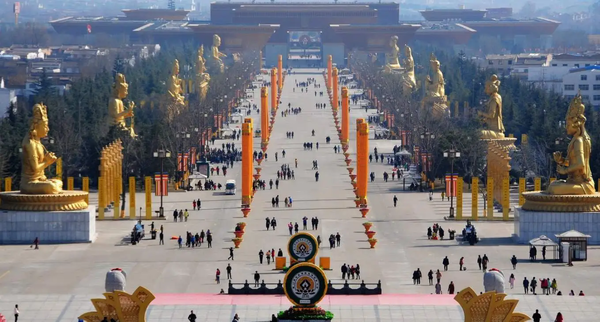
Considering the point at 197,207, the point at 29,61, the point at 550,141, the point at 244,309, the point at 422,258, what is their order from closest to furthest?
the point at 244,309, the point at 422,258, the point at 197,207, the point at 550,141, the point at 29,61

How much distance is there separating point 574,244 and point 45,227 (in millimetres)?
19345

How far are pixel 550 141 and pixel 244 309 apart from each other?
129 feet

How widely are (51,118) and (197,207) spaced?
837 inches

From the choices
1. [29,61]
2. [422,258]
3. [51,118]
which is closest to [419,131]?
[51,118]

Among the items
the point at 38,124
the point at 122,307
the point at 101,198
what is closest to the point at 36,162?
the point at 38,124

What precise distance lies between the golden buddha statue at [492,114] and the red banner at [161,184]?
18769mm

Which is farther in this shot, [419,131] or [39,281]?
[419,131]

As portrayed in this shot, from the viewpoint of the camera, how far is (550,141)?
87.0 meters

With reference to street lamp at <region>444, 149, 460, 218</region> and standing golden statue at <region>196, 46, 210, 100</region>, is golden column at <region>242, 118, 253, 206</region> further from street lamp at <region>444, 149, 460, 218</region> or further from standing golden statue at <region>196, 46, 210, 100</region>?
standing golden statue at <region>196, 46, 210, 100</region>

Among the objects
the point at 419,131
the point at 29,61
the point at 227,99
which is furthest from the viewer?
the point at 29,61

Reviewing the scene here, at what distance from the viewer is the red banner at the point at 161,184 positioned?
75188mm

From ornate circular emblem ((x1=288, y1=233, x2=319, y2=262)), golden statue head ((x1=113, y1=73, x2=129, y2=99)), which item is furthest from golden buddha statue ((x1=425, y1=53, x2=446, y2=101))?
ornate circular emblem ((x1=288, y1=233, x2=319, y2=262))

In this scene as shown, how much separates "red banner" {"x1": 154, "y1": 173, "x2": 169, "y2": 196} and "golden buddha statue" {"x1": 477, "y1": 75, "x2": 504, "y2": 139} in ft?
61.6

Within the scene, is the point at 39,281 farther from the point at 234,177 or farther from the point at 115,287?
the point at 234,177
